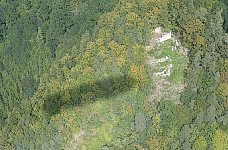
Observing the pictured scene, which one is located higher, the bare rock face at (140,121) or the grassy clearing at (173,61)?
the grassy clearing at (173,61)

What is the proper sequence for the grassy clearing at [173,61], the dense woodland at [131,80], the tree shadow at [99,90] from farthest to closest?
the grassy clearing at [173,61] < the tree shadow at [99,90] < the dense woodland at [131,80]

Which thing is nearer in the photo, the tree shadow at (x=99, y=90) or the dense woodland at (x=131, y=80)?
the dense woodland at (x=131, y=80)

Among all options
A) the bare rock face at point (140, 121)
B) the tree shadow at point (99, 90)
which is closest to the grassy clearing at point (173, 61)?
the tree shadow at point (99, 90)

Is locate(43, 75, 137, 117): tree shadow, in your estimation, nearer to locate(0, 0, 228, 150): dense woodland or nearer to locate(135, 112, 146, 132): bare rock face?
locate(0, 0, 228, 150): dense woodland

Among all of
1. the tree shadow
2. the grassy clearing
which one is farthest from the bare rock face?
the grassy clearing

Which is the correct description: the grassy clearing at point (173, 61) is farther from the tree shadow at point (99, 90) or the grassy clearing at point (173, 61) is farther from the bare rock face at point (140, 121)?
the bare rock face at point (140, 121)

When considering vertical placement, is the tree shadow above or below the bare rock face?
above

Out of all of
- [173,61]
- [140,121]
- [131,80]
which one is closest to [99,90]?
[131,80]

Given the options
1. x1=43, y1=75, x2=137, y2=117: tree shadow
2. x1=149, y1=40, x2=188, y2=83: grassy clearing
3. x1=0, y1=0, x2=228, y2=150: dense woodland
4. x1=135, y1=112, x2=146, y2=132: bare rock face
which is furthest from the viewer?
x1=149, y1=40, x2=188, y2=83: grassy clearing

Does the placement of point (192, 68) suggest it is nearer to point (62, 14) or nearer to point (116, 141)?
point (116, 141)

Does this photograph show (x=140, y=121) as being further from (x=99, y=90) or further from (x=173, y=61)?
(x=173, y=61)

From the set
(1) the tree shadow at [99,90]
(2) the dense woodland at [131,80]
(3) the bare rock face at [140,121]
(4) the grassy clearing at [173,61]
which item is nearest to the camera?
(2) the dense woodland at [131,80]
